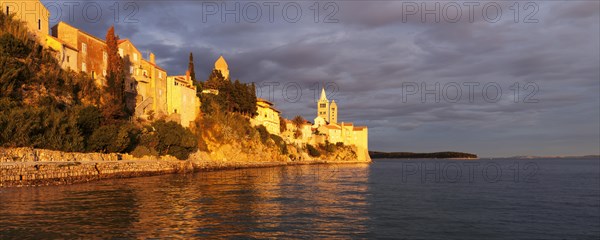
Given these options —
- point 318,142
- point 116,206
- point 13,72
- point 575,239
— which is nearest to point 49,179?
point 13,72

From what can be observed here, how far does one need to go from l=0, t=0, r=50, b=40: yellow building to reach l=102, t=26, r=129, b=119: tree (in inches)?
277

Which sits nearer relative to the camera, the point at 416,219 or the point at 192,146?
the point at 416,219

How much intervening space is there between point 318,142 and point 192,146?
71.0 meters

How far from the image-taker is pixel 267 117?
96.3 meters

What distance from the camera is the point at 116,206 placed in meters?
20.1

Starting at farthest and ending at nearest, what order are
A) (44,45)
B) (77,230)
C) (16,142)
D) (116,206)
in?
(44,45) < (16,142) < (116,206) < (77,230)

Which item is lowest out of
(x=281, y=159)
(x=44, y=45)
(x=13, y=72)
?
(x=281, y=159)

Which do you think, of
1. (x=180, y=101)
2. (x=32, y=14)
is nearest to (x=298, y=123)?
(x=180, y=101)

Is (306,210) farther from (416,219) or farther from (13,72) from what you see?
(13,72)

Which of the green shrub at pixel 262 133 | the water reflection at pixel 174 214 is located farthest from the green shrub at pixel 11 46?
the green shrub at pixel 262 133

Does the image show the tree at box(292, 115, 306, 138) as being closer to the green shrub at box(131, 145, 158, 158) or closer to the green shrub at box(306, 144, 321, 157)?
the green shrub at box(306, 144, 321, 157)

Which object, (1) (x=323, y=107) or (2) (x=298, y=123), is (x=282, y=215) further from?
(1) (x=323, y=107)

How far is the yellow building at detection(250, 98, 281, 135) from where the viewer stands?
92.1 meters

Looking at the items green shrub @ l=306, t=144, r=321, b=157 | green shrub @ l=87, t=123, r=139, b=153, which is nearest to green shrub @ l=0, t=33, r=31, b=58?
green shrub @ l=87, t=123, r=139, b=153
